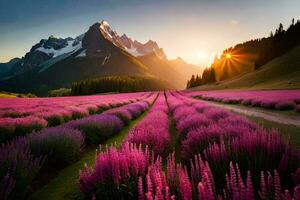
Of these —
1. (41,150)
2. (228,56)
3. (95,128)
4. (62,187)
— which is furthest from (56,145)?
(228,56)

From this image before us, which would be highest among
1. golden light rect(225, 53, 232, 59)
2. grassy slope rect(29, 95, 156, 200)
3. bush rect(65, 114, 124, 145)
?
golden light rect(225, 53, 232, 59)

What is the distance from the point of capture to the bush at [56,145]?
20.8 ft

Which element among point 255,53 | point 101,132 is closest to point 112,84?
point 255,53

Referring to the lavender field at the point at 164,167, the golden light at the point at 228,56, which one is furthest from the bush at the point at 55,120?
the golden light at the point at 228,56

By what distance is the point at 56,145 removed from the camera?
6.62 metres

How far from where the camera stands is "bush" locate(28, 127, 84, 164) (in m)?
6.33

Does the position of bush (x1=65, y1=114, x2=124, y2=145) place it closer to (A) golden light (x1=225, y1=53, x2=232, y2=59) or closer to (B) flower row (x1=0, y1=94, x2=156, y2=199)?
(B) flower row (x1=0, y1=94, x2=156, y2=199)

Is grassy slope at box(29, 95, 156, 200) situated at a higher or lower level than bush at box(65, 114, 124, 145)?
lower

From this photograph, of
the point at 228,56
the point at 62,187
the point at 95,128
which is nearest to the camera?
the point at 62,187

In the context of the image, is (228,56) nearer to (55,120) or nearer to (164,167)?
(55,120)

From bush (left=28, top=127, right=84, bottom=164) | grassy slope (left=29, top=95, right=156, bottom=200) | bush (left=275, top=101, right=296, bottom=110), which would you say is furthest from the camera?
bush (left=275, top=101, right=296, bottom=110)

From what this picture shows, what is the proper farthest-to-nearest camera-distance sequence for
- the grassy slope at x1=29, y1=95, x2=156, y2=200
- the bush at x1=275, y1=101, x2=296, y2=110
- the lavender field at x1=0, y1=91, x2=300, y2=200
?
the bush at x1=275, y1=101, x2=296, y2=110 < the grassy slope at x1=29, y1=95, x2=156, y2=200 < the lavender field at x1=0, y1=91, x2=300, y2=200

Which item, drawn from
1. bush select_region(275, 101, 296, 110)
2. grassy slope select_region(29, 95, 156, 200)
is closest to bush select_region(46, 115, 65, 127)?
grassy slope select_region(29, 95, 156, 200)

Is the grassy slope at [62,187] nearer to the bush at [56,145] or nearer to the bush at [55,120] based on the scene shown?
the bush at [56,145]
